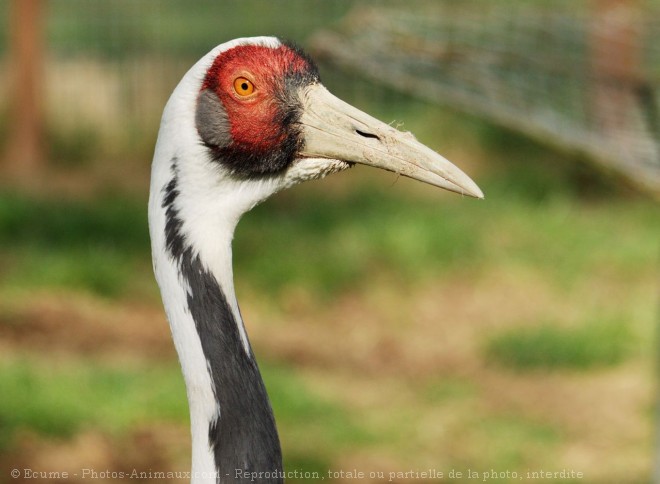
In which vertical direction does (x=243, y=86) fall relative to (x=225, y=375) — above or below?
above

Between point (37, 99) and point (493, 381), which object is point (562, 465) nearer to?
point (493, 381)

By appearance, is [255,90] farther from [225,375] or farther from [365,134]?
[225,375]

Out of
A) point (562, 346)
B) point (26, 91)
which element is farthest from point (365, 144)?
point (26, 91)

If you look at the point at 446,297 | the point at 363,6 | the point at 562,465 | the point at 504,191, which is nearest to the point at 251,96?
the point at 562,465

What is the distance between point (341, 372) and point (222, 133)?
3625mm

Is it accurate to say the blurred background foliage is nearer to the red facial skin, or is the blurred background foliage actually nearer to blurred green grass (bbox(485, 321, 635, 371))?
blurred green grass (bbox(485, 321, 635, 371))

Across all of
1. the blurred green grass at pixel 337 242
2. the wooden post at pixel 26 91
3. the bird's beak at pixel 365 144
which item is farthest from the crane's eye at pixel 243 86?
the wooden post at pixel 26 91

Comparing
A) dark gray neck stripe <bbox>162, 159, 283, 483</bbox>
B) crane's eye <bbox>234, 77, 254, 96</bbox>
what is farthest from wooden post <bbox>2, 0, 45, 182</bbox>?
dark gray neck stripe <bbox>162, 159, 283, 483</bbox>

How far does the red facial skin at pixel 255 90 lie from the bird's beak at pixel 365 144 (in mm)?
68

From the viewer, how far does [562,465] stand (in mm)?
5066

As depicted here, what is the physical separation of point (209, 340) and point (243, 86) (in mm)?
574

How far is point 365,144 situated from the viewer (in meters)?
2.56

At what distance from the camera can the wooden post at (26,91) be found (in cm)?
823

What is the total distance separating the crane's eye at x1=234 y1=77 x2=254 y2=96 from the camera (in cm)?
255
